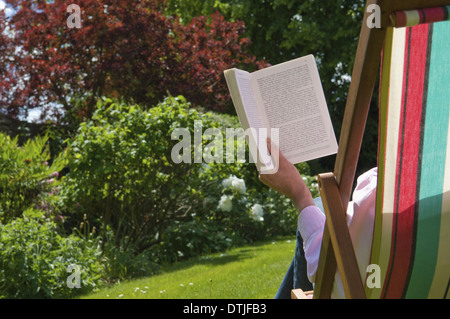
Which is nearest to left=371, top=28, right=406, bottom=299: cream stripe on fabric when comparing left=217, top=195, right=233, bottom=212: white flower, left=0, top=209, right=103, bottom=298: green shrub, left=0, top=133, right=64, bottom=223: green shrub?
left=0, top=209, right=103, bottom=298: green shrub

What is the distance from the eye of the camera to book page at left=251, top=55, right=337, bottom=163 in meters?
1.56

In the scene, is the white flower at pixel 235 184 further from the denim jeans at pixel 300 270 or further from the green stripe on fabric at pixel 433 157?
the green stripe on fabric at pixel 433 157

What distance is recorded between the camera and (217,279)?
13.0ft

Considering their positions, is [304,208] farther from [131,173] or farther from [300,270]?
[131,173]

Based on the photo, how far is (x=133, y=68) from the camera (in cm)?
756

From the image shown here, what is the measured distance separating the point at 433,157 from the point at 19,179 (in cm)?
438

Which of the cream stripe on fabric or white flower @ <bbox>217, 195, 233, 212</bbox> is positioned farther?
white flower @ <bbox>217, 195, 233, 212</bbox>

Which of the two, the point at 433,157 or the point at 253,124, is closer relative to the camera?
the point at 433,157

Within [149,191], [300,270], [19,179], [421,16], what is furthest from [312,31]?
[421,16]

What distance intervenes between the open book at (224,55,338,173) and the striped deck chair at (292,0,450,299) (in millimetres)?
297

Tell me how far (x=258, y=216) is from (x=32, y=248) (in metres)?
2.82

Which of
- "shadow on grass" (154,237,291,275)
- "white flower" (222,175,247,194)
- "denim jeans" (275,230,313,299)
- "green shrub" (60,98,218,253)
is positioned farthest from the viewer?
"white flower" (222,175,247,194)

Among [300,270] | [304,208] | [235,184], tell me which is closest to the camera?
[304,208]

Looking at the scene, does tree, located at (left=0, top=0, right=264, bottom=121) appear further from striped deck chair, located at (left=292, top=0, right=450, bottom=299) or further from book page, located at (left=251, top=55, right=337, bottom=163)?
striped deck chair, located at (left=292, top=0, right=450, bottom=299)
